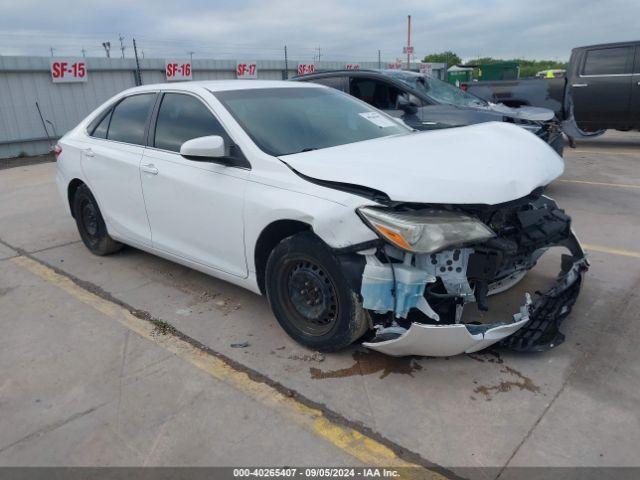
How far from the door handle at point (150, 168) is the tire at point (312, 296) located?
1366 millimetres

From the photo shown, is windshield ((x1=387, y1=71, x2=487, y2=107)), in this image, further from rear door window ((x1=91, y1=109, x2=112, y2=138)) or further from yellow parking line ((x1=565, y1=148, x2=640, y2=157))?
yellow parking line ((x1=565, y1=148, x2=640, y2=157))

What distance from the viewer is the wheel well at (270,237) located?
10.8 feet

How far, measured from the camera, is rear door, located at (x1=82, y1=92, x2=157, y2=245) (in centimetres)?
440

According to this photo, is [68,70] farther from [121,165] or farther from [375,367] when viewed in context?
[375,367]

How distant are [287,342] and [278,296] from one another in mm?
345

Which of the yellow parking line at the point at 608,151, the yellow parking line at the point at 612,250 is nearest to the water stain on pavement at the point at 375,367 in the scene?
the yellow parking line at the point at 612,250

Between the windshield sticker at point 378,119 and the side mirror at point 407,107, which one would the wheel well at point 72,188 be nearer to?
the windshield sticker at point 378,119

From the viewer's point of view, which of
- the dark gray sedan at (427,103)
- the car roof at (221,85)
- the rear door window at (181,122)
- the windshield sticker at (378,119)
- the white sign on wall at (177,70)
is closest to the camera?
the rear door window at (181,122)

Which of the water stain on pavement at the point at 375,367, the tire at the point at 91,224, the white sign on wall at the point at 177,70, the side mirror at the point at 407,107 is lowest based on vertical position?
the water stain on pavement at the point at 375,367

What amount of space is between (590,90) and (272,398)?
10.3 meters

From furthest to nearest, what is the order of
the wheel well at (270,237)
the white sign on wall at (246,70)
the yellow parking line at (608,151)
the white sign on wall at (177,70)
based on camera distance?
the white sign on wall at (246,70), the white sign on wall at (177,70), the yellow parking line at (608,151), the wheel well at (270,237)

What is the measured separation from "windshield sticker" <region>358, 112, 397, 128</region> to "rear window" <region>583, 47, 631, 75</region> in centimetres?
825

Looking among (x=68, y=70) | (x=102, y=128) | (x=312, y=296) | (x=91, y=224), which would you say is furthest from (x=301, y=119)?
(x=68, y=70)

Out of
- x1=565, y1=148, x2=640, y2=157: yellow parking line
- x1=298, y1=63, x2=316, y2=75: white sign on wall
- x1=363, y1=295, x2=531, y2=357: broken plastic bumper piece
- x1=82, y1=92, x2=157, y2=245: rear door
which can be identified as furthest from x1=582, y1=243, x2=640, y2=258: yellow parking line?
x1=298, y1=63, x2=316, y2=75: white sign on wall
